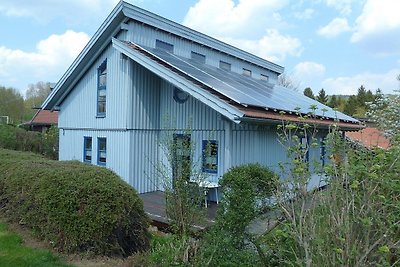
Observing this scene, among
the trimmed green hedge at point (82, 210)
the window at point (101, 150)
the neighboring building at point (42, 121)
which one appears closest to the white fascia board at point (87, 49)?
the window at point (101, 150)

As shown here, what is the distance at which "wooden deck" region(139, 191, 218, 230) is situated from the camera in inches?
349

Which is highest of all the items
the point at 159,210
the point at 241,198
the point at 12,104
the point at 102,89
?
the point at 12,104

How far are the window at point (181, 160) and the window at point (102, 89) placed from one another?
7.10m

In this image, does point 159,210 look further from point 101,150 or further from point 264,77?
point 264,77

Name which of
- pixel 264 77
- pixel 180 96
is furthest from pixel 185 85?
pixel 264 77

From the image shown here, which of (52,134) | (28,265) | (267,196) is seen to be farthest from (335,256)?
(52,134)

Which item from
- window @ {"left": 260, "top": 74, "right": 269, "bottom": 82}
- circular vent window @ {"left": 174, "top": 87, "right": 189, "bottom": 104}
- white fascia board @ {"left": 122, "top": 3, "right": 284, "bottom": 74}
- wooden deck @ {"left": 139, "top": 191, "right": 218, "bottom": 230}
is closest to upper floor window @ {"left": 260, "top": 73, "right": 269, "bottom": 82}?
window @ {"left": 260, "top": 74, "right": 269, "bottom": 82}

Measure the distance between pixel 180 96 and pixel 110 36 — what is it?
3.68 m

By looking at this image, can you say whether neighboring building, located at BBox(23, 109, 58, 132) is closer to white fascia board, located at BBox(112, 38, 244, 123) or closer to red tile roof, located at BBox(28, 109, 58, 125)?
red tile roof, located at BBox(28, 109, 58, 125)

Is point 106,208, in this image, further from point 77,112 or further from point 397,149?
point 77,112

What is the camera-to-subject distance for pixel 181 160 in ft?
24.2

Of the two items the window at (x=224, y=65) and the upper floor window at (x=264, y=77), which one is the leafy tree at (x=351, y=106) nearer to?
the upper floor window at (x=264, y=77)

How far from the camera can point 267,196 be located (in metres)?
6.19

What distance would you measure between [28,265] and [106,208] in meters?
1.48
